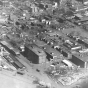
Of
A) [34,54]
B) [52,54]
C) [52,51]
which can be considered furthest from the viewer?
[52,51]

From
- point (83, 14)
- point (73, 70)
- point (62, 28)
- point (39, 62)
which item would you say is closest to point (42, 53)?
point (39, 62)

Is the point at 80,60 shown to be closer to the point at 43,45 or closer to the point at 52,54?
the point at 52,54

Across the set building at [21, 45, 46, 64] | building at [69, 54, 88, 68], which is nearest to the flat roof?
building at [21, 45, 46, 64]

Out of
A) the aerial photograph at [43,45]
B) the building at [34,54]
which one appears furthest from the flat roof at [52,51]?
the building at [34,54]

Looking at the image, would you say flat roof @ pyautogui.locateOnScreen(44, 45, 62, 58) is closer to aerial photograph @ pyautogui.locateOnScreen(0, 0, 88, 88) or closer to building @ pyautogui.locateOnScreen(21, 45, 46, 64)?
aerial photograph @ pyautogui.locateOnScreen(0, 0, 88, 88)

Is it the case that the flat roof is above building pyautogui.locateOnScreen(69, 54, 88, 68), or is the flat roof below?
above

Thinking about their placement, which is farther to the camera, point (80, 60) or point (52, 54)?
point (52, 54)

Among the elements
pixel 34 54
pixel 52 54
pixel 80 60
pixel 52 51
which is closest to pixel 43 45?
pixel 52 51

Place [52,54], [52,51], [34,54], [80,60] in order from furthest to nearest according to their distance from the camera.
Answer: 1. [52,51]
2. [52,54]
3. [34,54]
4. [80,60]
